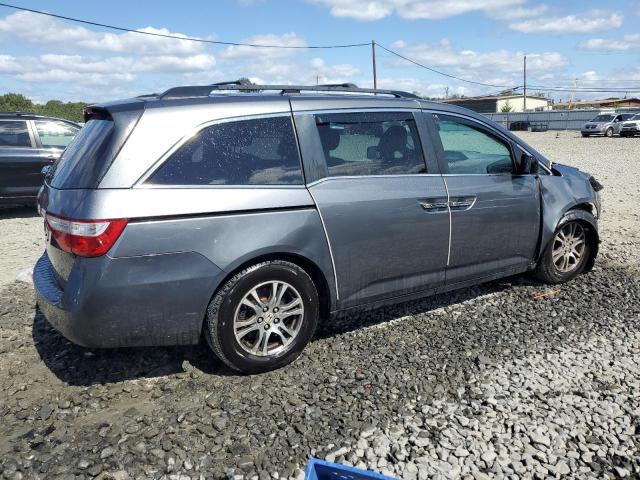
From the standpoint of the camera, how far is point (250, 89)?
3631mm

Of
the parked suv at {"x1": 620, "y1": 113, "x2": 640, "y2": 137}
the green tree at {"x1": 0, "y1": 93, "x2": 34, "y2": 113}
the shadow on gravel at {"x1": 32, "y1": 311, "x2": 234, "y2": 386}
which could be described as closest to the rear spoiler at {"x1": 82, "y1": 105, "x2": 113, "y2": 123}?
the shadow on gravel at {"x1": 32, "y1": 311, "x2": 234, "y2": 386}

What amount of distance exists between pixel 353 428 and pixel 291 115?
78.2 inches

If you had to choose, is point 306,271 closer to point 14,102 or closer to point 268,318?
point 268,318

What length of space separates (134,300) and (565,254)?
3.93m

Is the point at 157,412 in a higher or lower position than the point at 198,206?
lower

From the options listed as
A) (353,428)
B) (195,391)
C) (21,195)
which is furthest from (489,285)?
(21,195)

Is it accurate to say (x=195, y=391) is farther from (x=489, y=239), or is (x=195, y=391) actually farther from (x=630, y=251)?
(x=630, y=251)

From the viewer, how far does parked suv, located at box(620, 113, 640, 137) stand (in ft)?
105

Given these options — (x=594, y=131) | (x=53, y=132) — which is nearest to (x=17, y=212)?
(x=53, y=132)

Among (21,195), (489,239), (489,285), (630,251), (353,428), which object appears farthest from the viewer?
(21,195)

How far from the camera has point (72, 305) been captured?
292cm

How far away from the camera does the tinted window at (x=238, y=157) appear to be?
3.04 meters

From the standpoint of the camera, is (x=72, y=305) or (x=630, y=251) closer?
(x=72, y=305)

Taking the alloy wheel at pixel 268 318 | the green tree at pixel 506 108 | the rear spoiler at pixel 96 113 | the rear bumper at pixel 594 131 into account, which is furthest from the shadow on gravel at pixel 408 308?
the green tree at pixel 506 108
